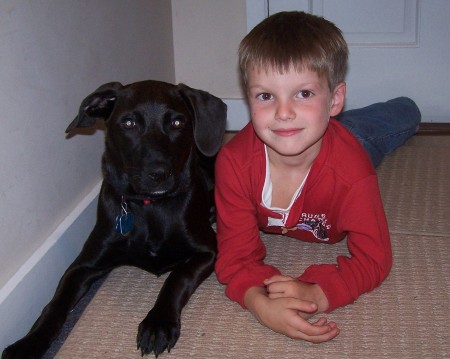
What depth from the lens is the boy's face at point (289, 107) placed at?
1704mm

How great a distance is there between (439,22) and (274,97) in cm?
166

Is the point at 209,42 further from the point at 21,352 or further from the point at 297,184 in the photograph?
the point at 21,352

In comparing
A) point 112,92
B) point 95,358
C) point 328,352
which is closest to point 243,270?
point 328,352

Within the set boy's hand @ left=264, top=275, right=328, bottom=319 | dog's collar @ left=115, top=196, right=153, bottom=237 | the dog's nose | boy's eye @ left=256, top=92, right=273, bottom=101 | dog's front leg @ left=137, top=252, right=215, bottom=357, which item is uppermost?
boy's eye @ left=256, top=92, right=273, bottom=101

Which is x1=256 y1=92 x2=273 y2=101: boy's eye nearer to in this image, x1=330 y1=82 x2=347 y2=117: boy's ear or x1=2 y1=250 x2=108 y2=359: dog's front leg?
x1=330 y1=82 x2=347 y2=117: boy's ear

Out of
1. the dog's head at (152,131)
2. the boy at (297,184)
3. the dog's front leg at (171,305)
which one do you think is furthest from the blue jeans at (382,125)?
the dog's front leg at (171,305)

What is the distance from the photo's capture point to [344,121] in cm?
257

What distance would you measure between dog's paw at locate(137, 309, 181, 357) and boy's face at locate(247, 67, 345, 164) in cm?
54

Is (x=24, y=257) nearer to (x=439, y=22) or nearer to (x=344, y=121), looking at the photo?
(x=344, y=121)

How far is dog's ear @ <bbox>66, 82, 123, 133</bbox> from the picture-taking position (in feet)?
6.24

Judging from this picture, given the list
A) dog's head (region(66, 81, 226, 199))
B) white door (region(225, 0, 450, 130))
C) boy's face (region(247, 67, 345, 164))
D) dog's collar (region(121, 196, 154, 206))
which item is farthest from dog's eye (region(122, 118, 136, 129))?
white door (region(225, 0, 450, 130))

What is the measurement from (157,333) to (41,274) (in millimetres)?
544

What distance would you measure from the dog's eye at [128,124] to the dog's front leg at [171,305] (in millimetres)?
438

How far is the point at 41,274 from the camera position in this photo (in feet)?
6.72
